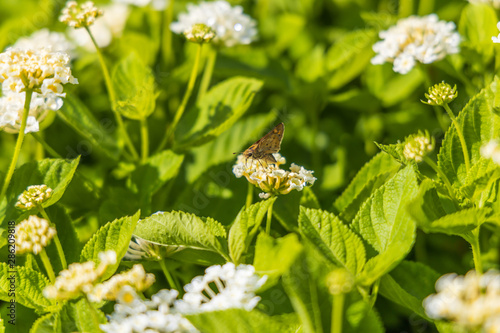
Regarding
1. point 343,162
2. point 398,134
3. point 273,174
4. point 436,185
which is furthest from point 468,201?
point 398,134

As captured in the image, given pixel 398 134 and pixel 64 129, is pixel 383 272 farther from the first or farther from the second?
pixel 64 129

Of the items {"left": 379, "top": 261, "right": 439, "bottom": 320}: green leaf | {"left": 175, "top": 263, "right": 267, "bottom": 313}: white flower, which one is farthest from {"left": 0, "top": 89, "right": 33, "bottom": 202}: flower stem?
{"left": 379, "top": 261, "right": 439, "bottom": 320}: green leaf

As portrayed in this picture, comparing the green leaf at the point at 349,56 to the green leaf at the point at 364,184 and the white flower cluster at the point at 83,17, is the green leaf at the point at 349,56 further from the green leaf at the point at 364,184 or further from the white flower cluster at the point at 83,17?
the white flower cluster at the point at 83,17

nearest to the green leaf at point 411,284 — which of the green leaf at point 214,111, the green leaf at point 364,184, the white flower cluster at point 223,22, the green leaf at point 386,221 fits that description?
the green leaf at point 386,221

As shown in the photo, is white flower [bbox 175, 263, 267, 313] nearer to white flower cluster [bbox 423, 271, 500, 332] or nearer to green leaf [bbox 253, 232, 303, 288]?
green leaf [bbox 253, 232, 303, 288]

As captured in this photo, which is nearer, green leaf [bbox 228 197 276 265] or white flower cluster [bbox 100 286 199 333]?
white flower cluster [bbox 100 286 199 333]

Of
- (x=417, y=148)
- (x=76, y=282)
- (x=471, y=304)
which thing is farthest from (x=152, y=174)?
(x=471, y=304)
